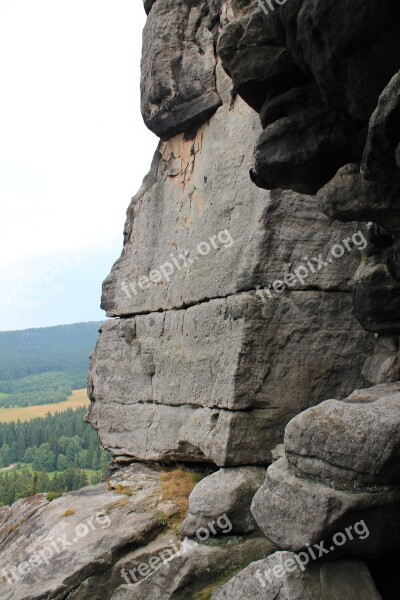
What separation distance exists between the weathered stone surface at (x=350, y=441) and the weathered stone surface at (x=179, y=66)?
8.36m

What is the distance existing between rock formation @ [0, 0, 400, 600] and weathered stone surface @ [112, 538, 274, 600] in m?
0.03

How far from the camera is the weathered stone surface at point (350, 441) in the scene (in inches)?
341

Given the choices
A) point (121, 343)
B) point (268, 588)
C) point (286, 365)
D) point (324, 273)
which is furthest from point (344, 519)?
point (121, 343)

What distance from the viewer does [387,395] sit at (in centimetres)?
946

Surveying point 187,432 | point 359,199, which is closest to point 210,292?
point 187,432

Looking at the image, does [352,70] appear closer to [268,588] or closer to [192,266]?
[268,588]

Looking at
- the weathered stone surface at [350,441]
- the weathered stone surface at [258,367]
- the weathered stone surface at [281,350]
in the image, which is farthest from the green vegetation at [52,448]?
the weathered stone surface at [350,441]

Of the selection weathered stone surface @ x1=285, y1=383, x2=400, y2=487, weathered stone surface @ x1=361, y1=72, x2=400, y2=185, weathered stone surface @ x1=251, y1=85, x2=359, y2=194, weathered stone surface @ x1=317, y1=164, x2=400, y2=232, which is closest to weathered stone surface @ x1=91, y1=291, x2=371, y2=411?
weathered stone surface @ x1=285, y1=383, x2=400, y2=487

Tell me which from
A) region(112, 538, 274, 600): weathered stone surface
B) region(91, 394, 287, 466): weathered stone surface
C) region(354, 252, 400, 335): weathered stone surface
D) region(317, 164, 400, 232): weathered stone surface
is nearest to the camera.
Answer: region(317, 164, 400, 232): weathered stone surface

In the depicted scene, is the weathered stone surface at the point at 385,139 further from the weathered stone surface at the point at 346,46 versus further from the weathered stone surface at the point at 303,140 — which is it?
the weathered stone surface at the point at 303,140

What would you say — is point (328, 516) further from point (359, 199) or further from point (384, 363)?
point (359, 199)

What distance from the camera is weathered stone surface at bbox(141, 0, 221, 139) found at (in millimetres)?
15273

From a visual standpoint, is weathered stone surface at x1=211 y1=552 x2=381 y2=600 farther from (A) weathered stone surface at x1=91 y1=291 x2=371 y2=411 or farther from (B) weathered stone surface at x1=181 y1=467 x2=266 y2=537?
(A) weathered stone surface at x1=91 y1=291 x2=371 y2=411

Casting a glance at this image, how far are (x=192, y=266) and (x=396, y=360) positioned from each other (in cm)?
542
